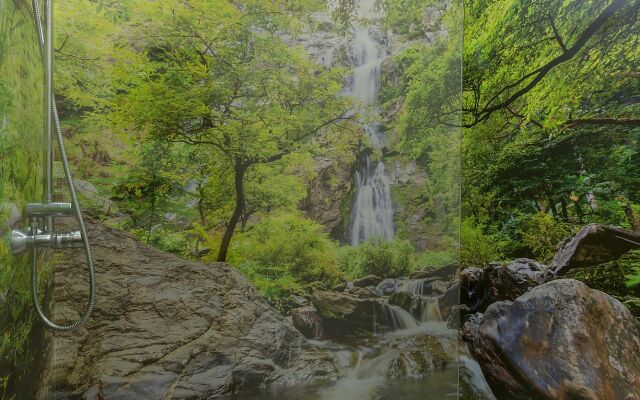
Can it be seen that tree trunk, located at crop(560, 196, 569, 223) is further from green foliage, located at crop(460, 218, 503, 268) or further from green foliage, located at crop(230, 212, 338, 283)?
green foliage, located at crop(230, 212, 338, 283)

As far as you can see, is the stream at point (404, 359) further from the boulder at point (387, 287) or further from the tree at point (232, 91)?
the tree at point (232, 91)

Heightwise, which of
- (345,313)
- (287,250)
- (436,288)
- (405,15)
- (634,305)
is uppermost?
(405,15)

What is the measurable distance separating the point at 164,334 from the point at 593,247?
170 centimetres

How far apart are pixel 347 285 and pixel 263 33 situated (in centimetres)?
126

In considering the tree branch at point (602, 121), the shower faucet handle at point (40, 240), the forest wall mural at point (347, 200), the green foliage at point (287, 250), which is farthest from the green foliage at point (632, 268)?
the shower faucet handle at point (40, 240)

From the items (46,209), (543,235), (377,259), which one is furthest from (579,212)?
(46,209)

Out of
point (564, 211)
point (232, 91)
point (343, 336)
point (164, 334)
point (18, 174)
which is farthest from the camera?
point (343, 336)

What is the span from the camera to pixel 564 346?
4.87 ft

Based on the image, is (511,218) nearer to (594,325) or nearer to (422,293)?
(594,325)

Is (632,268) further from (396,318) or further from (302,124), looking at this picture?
(302,124)

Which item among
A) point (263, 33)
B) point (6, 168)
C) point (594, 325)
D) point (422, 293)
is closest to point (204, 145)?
point (263, 33)

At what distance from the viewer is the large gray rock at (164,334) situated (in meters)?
1.71

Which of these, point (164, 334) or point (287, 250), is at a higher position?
point (287, 250)

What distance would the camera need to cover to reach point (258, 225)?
6.41 ft
